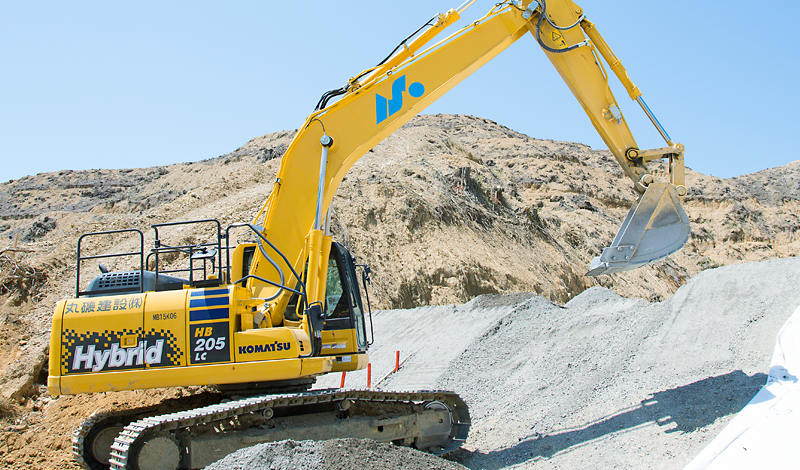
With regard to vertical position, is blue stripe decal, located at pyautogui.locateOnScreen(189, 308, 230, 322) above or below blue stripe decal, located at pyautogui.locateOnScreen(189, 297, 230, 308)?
below

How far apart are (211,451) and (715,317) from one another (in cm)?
740

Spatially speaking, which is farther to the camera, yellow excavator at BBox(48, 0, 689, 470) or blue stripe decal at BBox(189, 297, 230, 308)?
blue stripe decal at BBox(189, 297, 230, 308)

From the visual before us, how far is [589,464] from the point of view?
6.13 m

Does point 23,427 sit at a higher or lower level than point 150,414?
lower

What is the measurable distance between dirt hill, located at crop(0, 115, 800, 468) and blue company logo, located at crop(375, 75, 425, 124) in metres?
4.47

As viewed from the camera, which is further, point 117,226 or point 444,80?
point 117,226

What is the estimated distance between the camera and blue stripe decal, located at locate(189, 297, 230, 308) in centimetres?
563

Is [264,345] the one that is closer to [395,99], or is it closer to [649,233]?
[395,99]

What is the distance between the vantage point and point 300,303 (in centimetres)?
611

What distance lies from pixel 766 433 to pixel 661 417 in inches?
46.5

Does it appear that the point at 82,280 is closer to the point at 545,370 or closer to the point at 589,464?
the point at 545,370

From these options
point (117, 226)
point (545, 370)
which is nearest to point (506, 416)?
point (545, 370)

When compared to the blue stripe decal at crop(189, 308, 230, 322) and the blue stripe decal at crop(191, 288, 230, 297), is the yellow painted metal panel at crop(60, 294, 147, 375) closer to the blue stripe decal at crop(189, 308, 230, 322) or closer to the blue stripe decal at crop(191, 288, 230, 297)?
the blue stripe decal at crop(189, 308, 230, 322)

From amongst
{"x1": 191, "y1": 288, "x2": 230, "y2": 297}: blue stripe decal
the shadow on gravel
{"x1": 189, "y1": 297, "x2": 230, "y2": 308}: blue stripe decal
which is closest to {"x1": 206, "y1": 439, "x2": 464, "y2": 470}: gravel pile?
{"x1": 189, "y1": 297, "x2": 230, "y2": 308}: blue stripe decal
